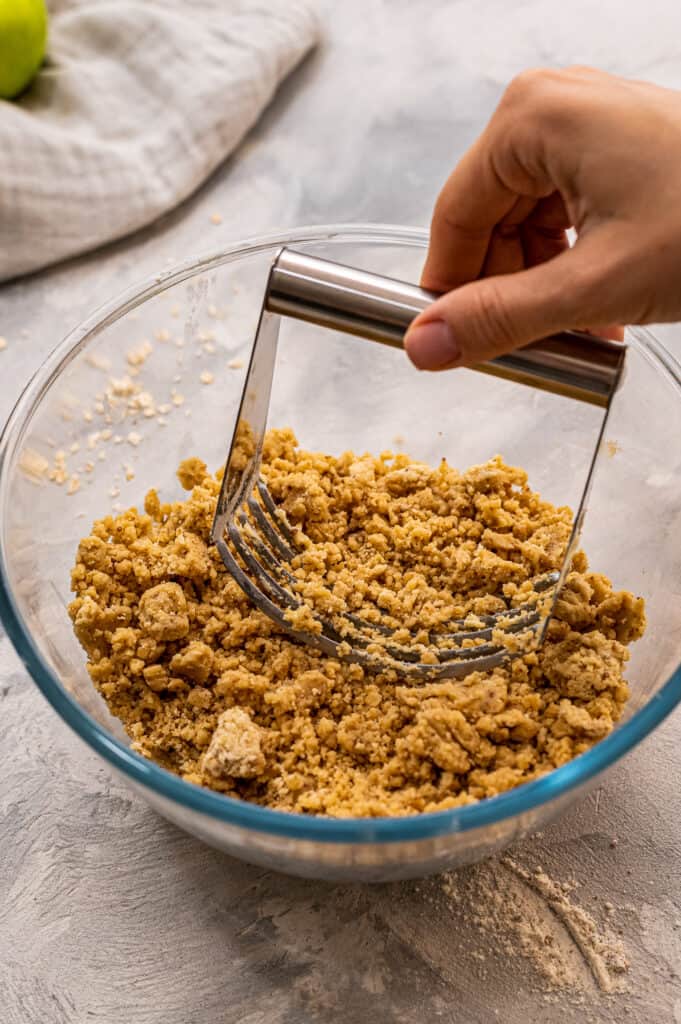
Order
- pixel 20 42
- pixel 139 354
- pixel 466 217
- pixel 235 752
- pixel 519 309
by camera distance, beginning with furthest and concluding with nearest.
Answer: pixel 20 42 → pixel 139 354 → pixel 466 217 → pixel 235 752 → pixel 519 309

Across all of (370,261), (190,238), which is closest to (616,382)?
(370,261)

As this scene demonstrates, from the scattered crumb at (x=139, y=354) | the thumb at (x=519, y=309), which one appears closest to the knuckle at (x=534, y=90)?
the thumb at (x=519, y=309)

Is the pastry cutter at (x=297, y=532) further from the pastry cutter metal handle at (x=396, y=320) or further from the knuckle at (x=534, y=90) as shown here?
the knuckle at (x=534, y=90)

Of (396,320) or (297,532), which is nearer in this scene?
(396,320)

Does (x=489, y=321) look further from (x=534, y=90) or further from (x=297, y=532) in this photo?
(x=297, y=532)

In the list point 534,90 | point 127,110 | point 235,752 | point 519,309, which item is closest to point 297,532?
point 235,752

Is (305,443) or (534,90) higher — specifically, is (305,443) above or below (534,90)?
below

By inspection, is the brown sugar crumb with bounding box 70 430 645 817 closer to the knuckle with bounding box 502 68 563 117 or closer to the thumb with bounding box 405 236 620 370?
the thumb with bounding box 405 236 620 370
